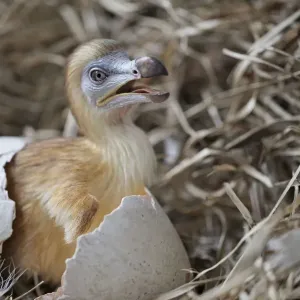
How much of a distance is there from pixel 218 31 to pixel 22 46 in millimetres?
673

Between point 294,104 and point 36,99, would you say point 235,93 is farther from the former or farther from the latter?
point 36,99

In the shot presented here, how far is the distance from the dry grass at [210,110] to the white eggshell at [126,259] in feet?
0.15

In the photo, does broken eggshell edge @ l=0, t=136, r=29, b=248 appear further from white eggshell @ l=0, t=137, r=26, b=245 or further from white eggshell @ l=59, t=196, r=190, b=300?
white eggshell @ l=59, t=196, r=190, b=300

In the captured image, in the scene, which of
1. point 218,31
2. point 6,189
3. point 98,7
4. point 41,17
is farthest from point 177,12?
point 6,189

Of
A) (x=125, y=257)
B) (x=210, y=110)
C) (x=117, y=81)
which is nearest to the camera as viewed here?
(x=125, y=257)

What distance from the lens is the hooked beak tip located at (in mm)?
1031

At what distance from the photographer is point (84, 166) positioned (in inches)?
42.7

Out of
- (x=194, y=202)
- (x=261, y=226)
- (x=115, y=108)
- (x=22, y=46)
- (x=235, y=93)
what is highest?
(x=22, y=46)

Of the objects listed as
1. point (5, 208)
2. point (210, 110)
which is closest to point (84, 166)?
point (5, 208)

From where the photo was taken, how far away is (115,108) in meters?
1.09

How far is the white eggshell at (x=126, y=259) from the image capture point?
93cm

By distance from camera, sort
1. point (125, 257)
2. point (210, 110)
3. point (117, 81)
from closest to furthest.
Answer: point (125, 257)
point (117, 81)
point (210, 110)

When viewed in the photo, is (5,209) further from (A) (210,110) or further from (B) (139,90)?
(A) (210,110)

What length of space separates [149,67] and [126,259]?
346 mm
